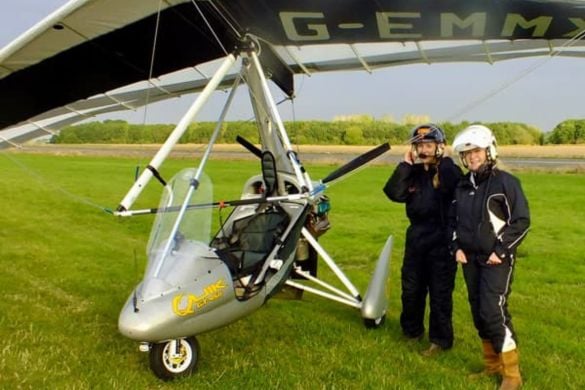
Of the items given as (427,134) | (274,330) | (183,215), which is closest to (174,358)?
(183,215)

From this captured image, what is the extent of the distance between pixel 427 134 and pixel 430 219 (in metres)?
0.66

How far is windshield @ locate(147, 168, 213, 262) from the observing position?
4109 millimetres

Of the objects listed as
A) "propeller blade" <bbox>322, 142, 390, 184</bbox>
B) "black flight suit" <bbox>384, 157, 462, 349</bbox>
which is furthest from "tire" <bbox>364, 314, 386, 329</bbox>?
"propeller blade" <bbox>322, 142, 390, 184</bbox>

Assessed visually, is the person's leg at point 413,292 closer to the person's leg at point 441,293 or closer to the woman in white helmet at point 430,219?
the woman in white helmet at point 430,219

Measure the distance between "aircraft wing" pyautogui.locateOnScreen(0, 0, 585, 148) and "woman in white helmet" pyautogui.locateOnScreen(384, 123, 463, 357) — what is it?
2.87 feet

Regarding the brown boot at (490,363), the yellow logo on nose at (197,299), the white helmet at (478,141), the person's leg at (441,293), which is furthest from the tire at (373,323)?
the white helmet at (478,141)

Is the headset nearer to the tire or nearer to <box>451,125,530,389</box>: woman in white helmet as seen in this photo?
<box>451,125,530,389</box>: woman in white helmet

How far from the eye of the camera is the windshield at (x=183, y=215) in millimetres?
4109

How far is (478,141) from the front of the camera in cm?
397

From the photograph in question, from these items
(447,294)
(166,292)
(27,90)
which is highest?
(27,90)

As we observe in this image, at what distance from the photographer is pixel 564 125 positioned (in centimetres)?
4131

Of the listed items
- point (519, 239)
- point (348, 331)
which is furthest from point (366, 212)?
point (519, 239)

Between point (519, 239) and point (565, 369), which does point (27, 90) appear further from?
point (565, 369)

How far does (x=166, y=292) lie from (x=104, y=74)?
245cm
